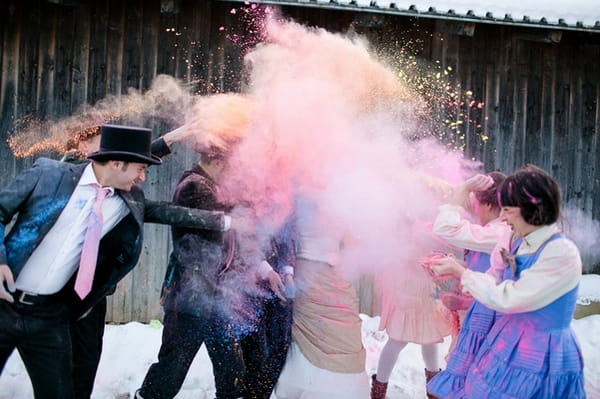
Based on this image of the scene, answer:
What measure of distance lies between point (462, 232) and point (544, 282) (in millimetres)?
812

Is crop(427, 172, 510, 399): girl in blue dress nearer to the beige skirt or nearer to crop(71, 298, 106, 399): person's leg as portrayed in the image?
the beige skirt

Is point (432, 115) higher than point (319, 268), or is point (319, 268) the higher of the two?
point (432, 115)

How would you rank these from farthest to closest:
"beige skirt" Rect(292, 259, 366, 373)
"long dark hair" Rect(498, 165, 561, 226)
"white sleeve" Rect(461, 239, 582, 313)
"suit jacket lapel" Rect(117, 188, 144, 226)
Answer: "beige skirt" Rect(292, 259, 366, 373), "suit jacket lapel" Rect(117, 188, 144, 226), "long dark hair" Rect(498, 165, 561, 226), "white sleeve" Rect(461, 239, 582, 313)

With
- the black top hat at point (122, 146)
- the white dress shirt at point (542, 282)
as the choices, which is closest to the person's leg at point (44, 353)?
the black top hat at point (122, 146)

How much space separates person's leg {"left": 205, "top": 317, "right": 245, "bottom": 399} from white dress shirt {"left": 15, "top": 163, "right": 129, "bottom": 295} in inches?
43.4

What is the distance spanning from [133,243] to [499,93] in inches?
205

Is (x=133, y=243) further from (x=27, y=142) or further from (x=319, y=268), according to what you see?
(x=27, y=142)

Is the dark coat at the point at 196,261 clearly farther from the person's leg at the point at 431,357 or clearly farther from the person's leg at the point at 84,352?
the person's leg at the point at 431,357

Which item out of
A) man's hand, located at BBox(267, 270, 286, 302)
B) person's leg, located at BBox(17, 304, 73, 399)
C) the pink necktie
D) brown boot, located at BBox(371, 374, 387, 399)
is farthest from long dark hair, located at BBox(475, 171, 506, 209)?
person's leg, located at BBox(17, 304, 73, 399)

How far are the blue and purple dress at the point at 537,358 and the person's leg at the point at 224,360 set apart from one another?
1620 millimetres

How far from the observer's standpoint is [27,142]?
627 cm

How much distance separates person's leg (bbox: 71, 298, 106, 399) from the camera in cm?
363

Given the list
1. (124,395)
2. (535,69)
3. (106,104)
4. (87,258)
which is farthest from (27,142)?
(535,69)

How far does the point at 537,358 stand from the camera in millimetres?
2994
